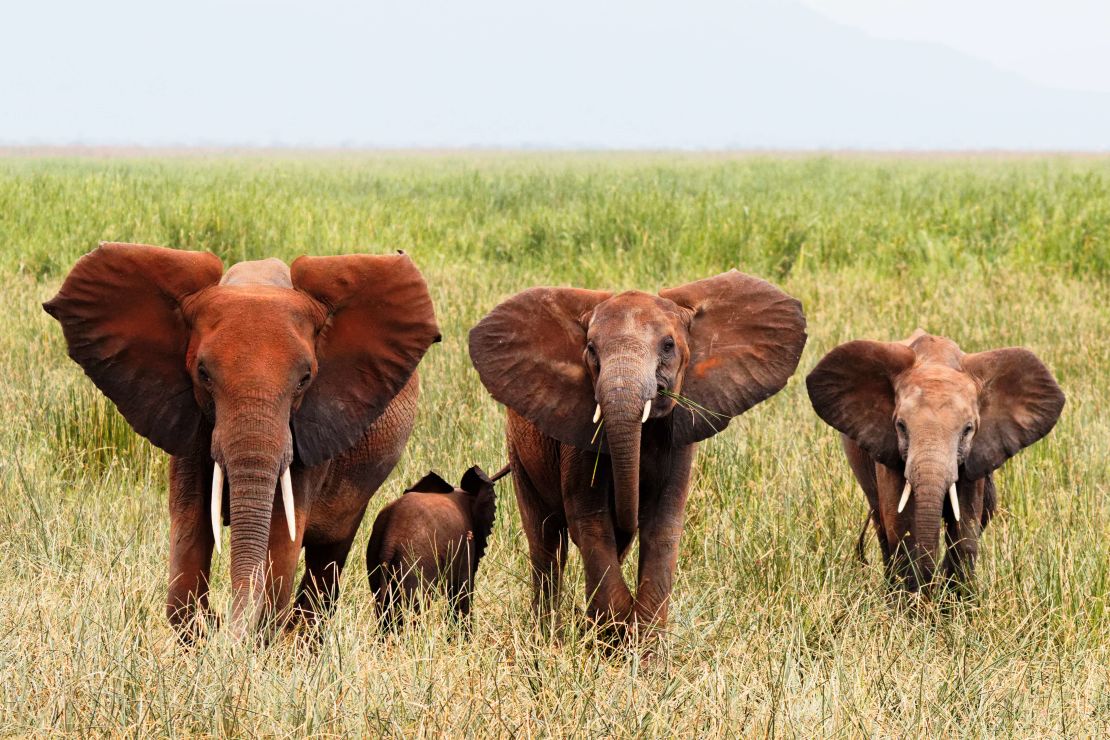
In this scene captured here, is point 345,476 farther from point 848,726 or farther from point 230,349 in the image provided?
point 848,726

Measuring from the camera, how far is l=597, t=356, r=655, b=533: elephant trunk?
389 centimetres

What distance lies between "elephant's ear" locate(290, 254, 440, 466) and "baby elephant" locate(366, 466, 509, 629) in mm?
605

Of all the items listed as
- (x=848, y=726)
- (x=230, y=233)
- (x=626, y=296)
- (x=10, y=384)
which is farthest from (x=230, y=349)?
(x=230, y=233)

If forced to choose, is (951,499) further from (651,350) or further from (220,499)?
(220,499)

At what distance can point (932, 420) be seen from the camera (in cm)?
477

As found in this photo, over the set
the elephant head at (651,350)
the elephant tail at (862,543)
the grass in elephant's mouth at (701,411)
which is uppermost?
the elephant head at (651,350)

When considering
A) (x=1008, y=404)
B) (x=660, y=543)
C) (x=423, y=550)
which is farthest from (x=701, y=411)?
(x=1008, y=404)

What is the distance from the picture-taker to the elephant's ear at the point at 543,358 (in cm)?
430

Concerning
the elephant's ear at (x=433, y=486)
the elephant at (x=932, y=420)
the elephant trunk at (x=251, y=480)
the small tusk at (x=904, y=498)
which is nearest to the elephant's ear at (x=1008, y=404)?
the elephant at (x=932, y=420)

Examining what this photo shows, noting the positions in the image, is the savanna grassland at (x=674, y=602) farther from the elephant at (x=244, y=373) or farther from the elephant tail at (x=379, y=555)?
the elephant at (x=244, y=373)

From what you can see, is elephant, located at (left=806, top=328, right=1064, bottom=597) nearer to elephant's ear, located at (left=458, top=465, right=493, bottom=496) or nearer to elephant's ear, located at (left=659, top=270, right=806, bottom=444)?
elephant's ear, located at (left=659, top=270, right=806, bottom=444)

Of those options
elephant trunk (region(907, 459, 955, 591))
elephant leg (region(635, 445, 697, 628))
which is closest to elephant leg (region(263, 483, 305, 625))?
elephant leg (region(635, 445, 697, 628))

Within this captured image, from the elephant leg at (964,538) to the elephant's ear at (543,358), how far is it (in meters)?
1.56

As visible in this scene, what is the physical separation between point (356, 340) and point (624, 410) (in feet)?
2.64
